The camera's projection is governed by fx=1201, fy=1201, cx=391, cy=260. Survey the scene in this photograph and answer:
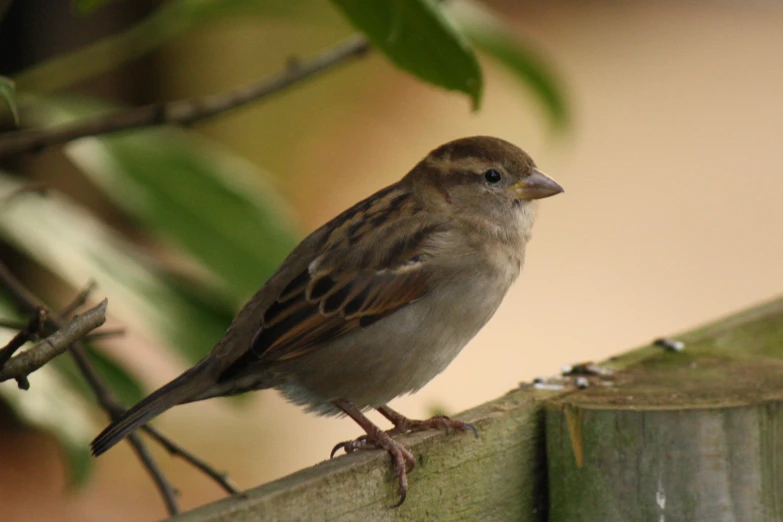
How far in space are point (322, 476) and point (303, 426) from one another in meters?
4.52

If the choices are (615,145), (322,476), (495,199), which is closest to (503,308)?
(615,145)

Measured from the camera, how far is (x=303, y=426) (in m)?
6.06

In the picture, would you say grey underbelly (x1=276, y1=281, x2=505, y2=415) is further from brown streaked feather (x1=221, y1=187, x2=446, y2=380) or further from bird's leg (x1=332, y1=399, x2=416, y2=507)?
bird's leg (x1=332, y1=399, x2=416, y2=507)

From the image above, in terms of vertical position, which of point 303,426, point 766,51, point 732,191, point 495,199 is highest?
point 766,51

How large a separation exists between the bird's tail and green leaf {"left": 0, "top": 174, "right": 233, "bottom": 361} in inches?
4.9

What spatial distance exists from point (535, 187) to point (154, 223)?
35.1 inches

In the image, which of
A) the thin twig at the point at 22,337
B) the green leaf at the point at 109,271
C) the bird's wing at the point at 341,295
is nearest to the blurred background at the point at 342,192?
the green leaf at the point at 109,271

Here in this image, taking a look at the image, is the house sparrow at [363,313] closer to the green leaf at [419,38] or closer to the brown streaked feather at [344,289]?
the brown streaked feather at [344,289]

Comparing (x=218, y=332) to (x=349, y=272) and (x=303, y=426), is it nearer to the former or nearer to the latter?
(x=349, y=272)

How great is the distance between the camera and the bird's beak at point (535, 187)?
279 centimetres

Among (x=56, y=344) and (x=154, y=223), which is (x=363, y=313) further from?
(x=56, y=344)

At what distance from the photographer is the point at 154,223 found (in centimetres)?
252

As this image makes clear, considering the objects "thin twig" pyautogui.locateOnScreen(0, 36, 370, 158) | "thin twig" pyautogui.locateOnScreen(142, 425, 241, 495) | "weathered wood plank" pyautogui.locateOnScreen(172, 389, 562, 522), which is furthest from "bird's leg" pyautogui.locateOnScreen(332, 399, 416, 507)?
"thin twig" pyautogui.locateOnScreen(0, 36, 370, 158)

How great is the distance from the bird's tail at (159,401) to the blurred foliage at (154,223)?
0.13 meters
